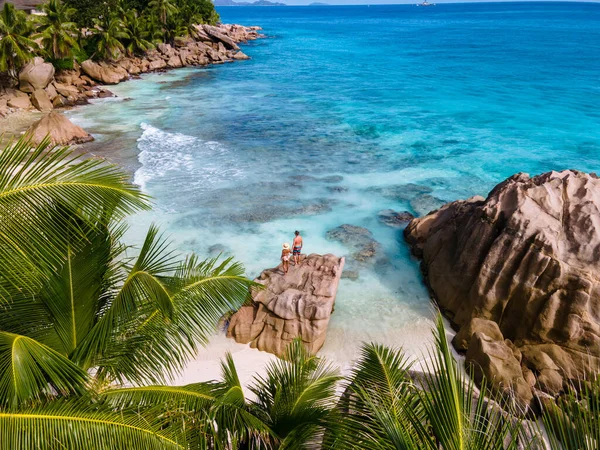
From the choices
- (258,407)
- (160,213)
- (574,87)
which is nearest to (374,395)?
(258,407)

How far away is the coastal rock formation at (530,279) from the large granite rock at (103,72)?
4130cm

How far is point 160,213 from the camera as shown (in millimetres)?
18766

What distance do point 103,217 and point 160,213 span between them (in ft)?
45.1

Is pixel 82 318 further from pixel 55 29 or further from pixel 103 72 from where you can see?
pixel 103 72

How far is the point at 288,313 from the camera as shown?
11477 millimetres

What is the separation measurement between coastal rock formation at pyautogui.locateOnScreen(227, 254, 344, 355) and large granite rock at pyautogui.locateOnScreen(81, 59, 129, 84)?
130 feet

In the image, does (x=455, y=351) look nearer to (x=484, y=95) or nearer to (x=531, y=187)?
(x=531, y=187)

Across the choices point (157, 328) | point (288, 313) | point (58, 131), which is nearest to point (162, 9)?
point (58, 131)

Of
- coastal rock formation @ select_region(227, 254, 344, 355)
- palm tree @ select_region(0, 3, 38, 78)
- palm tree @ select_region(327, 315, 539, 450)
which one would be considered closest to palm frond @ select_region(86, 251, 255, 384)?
palm tree @ select_region(327, 315, 539, 450)

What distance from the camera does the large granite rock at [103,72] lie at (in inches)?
1686

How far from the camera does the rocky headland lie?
A: 32.5 m

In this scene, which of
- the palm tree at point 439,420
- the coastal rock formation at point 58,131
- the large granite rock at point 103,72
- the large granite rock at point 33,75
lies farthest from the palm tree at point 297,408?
the large granite rock at point 103,72

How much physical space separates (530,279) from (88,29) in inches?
2092

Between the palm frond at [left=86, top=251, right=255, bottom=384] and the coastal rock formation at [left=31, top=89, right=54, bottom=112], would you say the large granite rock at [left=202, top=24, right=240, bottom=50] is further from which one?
the palm frond at [left=86, top=251, right=255, bottom=384]
